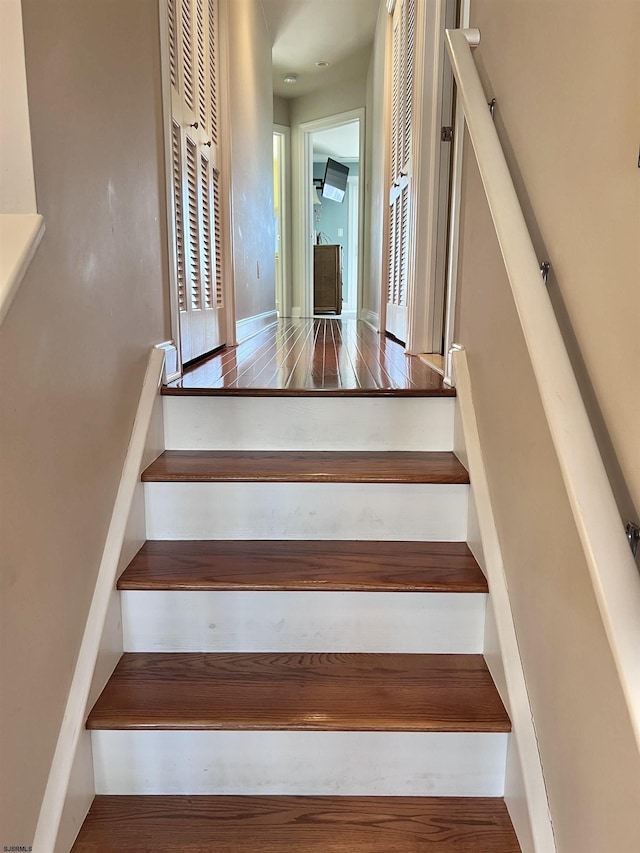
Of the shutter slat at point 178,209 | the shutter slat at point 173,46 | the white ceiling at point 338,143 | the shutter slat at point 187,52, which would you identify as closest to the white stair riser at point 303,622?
the shutter slat at point 178,209

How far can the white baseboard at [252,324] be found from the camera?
3585 millimetres

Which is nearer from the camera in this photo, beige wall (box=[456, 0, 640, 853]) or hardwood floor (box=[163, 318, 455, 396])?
beige wall (box=[456, 0, 640, 853])

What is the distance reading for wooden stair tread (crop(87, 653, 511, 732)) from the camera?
1022 millimetres

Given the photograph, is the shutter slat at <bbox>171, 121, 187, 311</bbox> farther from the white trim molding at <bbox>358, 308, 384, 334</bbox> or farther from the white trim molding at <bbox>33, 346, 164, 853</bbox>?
the white trim molding at <bbox>358, 308, 384, 334</bbox>

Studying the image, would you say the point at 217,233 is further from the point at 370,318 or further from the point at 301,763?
the point at 370,318

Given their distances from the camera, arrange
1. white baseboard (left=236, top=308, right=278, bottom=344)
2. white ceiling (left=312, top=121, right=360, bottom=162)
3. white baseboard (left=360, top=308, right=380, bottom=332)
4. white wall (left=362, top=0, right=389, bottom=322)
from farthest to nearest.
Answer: white ceiling (left=312, top=121, right=360, bottom=162) < white baseboard (left=360, top=308, right=380, bottom=332) < white wall (left=362, top=0, right=389, bottom=322) < white baseboard (left=236, top=308, right=278, bottom=344)

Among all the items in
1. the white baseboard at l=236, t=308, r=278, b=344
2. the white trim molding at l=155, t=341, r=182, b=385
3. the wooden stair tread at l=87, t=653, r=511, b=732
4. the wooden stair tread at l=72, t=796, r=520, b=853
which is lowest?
the wooden stair tread at l=72, t=796, r=520, b=853

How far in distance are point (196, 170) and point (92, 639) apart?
6.63 ft

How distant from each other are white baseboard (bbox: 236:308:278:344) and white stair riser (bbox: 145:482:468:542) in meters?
2.16

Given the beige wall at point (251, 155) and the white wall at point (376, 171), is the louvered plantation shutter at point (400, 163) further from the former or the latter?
the beige wall at point (251, 155)

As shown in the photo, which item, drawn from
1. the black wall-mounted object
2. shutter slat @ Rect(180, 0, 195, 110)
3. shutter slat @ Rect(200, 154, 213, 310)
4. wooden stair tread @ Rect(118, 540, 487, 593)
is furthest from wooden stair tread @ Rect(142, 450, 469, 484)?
the black wall-mounted object

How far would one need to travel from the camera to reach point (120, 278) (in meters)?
1.34

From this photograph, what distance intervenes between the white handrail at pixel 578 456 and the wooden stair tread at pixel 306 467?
25.4 inches

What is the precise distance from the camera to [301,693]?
1.10 metres
